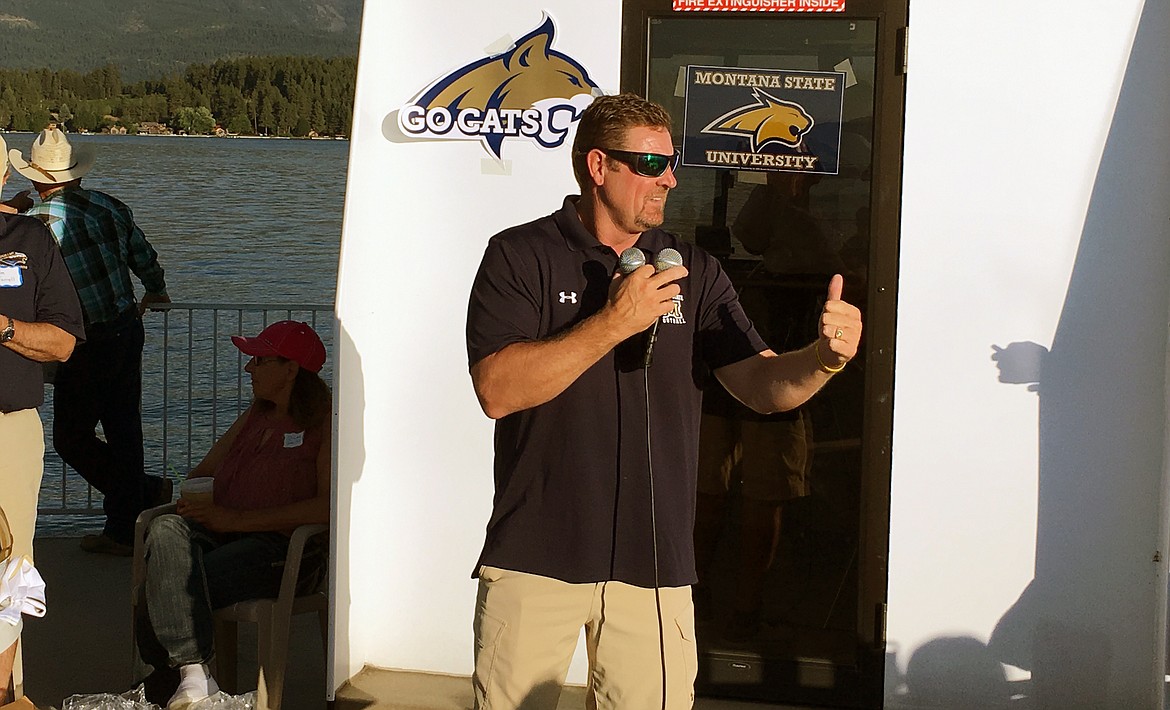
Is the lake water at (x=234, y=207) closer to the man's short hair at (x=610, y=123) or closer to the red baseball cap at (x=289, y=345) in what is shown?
the red baseball cap at (x=289, y=345)

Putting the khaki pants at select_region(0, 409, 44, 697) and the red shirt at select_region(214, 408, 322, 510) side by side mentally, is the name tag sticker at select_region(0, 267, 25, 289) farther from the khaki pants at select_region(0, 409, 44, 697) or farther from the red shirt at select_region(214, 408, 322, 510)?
the red shirt at select_region(214, 408, 322, 510)

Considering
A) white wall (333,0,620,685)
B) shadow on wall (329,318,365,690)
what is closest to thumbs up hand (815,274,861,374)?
white wall (333,0,620,685)

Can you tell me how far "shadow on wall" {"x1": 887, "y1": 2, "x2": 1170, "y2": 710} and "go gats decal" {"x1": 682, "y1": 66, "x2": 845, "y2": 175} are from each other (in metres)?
0.83

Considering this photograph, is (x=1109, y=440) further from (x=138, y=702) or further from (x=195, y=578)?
(x=138, y=702)

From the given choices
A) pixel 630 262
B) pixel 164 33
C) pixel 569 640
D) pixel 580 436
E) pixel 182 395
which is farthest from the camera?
pixel 164 33

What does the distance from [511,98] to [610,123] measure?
150 cm

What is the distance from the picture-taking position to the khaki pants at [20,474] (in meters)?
3.98

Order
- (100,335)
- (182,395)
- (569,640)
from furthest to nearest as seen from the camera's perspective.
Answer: (182,395) < (100,335) < (569,640)

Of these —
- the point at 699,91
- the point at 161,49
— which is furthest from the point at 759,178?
the point at 161,49

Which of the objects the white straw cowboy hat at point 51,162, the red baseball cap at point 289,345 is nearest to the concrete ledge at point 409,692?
the red baseball cap at point 289,345

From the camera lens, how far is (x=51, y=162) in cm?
607

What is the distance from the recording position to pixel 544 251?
2.69 metres

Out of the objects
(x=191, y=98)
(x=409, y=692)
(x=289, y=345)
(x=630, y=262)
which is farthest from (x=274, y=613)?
(x=191, y=98)

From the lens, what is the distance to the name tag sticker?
3.98 meters
